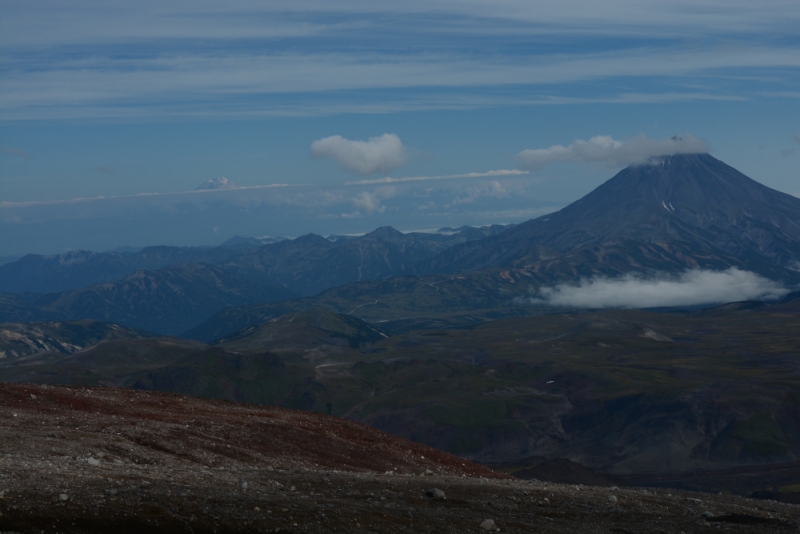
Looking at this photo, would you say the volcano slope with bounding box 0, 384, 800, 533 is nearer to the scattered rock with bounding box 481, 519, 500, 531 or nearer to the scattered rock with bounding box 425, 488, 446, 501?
the scattered rock with bounding box 425, 488, 446, 501

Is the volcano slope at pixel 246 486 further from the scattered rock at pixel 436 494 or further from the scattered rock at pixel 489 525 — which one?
the scattered rock at pixel 489 525

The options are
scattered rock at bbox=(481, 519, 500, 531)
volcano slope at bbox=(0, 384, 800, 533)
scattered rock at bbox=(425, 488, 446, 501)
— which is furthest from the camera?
scattered rock at bbox=(425, 488, 446, 501)

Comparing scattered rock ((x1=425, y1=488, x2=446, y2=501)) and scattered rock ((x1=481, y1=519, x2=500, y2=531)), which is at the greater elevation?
scattered rock ((x1=481, y1=519, x2=500, y2=531))

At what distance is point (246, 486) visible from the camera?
3108 centimetres

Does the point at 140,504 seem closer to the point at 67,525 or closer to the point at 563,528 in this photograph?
the point at 67,525

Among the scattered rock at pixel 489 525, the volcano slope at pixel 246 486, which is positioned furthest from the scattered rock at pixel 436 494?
the scattered rock at pixel 489 525

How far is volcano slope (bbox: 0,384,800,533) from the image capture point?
24969mm

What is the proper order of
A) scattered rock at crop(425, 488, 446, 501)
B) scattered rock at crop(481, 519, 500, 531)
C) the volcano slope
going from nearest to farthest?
the volcano slope → scattered rock at crop(481, 519, 500, 531) → scattered rock at crop(425, 488, 446, 501)

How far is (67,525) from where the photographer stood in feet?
75.4

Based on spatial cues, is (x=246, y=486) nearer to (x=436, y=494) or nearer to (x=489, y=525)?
(x=436, y=494)

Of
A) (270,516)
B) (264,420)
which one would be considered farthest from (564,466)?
(270,516)

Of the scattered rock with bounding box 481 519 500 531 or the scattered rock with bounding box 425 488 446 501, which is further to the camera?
the scattered rock with bounding box 425 488 446 501

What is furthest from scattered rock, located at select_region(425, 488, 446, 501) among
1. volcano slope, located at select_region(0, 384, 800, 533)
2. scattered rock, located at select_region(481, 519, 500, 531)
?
scattered rock, located at select_region(481, 519, 500, 531)

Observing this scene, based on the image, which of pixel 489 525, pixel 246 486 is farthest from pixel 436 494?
pixel 246 486
